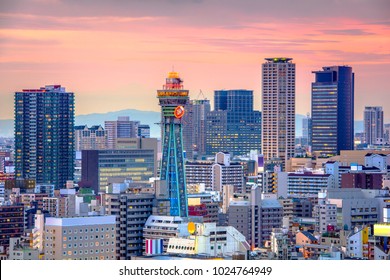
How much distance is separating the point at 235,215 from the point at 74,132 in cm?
1625

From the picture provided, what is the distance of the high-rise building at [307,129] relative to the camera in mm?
39938

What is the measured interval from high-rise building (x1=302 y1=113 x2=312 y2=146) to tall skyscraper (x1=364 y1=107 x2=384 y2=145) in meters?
4.46

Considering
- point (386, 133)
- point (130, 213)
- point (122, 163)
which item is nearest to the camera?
point (130, 213)

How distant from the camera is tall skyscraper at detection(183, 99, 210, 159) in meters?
34.1

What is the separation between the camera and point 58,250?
43.0 feet

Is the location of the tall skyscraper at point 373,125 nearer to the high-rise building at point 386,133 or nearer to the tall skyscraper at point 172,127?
the high-rise building at point 386,133

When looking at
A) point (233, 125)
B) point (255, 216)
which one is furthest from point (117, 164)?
point (255, 216)

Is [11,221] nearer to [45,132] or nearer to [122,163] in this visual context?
[122,163]

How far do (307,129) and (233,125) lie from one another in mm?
3574

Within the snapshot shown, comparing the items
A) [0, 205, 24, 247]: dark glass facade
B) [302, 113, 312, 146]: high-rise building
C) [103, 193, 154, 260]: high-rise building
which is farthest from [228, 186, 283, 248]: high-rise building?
[302, 113, 312, 146]: high-rise building

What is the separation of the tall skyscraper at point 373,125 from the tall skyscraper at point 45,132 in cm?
809

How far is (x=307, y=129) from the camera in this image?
133ft

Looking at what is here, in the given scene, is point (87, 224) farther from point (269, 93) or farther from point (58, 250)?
point (269, 93)
